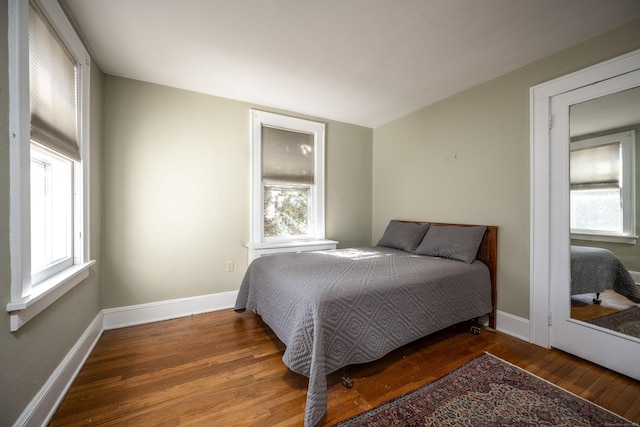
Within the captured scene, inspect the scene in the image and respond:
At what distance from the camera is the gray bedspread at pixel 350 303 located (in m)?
1.47

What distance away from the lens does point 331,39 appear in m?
1.95

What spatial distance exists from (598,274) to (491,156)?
1266 mm

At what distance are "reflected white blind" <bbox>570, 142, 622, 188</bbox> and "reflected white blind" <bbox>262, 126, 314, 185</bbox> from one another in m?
2.64

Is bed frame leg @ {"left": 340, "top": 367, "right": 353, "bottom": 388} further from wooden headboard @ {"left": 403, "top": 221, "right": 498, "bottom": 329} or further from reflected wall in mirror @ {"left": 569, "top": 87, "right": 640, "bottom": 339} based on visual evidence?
reflected wall in mirror @ {"left": 569, "top": 87, "right": 640, "bottom": 339}

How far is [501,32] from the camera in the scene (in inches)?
73.3

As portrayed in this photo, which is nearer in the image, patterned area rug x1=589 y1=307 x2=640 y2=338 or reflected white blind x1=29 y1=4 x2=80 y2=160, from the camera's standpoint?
reflected white blind x1=29 y1=4 x2=80 y2=160

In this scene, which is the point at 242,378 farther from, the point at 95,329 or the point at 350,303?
the point at 95,329

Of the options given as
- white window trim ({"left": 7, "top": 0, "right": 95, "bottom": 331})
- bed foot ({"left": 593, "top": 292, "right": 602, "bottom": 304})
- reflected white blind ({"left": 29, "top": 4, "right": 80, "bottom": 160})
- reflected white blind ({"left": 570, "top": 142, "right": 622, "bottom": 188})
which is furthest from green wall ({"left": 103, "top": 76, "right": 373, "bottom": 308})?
bed foot ({"left": 593, "top": 292, "right": 602, "bottom": 304})

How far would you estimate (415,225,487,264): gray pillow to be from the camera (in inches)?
96.4

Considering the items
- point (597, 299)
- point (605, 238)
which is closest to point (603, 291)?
point (597, 299)

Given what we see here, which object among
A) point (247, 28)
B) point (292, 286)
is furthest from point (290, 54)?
point (292, 286)

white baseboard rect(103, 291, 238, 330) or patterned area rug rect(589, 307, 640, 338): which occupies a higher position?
patterned area rug rect(589, 307, 640, 338)

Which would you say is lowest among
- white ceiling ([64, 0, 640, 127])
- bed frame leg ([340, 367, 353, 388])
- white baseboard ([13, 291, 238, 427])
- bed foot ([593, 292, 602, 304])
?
bed frame leg ([340, 367, 353, 388])

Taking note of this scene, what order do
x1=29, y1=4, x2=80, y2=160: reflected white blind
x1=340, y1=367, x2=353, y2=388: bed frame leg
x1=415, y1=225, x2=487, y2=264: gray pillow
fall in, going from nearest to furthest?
1. x1=29, y1=4, x2=80, y2=160: reflected white blind
2. x1=340, y1=367, x2=353, y2=388: bed frame leg
3. x1=415, y1=225, x2=487, y2=264: gray pillow
